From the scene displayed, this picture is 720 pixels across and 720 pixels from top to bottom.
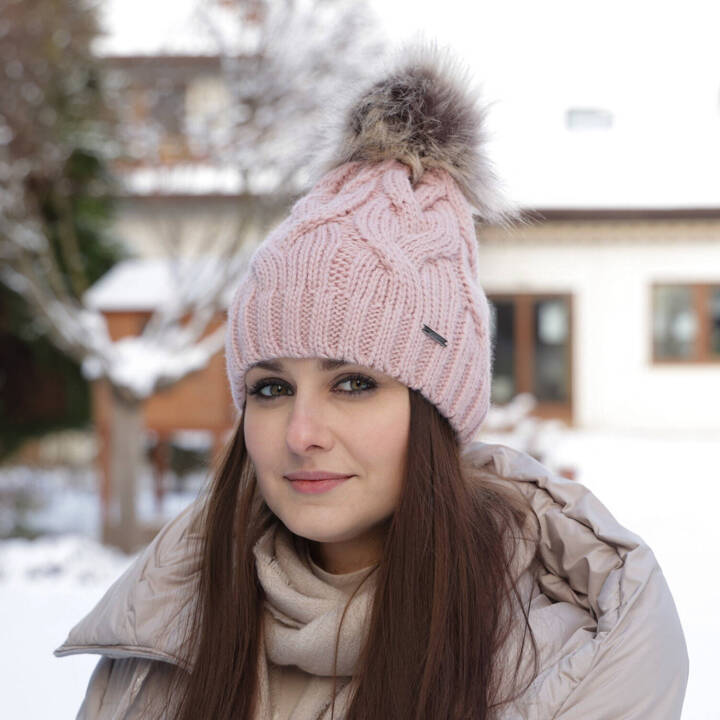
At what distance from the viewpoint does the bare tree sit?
211 inches

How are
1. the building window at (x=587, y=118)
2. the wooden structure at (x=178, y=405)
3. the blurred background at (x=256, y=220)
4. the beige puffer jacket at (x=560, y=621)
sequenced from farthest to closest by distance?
the wooden structure at (x=178, y=405) → the building window at (x=587, y=118) → the blurred background at (x=256, y=220) → the beige puffer jacket at (x=560, y=621)

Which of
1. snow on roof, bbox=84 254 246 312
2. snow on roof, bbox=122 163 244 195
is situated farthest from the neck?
snow on roof, bbox=122 163 244 195

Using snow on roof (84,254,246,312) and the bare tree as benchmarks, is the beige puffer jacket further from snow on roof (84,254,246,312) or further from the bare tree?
snow on roof (84,254,246,312)

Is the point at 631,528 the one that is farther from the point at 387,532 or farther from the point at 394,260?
the point at 394,260

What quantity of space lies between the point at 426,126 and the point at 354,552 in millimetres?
754

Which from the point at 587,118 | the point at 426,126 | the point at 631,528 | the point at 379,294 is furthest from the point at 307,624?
the point at 587,118

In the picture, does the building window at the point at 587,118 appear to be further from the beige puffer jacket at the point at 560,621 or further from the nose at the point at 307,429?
the nose at the point at 307,429

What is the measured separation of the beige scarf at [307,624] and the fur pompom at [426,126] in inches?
27.3

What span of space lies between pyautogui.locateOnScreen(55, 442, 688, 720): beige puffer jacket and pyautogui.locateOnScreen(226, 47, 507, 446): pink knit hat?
0.22 meters

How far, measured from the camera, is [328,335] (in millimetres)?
1296

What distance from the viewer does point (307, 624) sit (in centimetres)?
136

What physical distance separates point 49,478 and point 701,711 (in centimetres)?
796

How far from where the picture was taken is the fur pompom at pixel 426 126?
4.92 feet

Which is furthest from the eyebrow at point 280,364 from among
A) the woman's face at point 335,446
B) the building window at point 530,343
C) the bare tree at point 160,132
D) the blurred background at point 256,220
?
the building window at point 530,343
